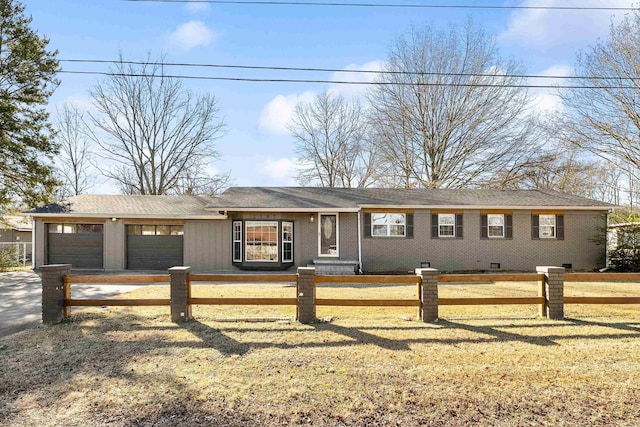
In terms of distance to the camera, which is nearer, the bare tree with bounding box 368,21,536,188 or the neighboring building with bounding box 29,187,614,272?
the neighboring building with bounding box 29,187,614,272

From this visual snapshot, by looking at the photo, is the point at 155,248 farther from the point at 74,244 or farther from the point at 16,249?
the point at 16,249

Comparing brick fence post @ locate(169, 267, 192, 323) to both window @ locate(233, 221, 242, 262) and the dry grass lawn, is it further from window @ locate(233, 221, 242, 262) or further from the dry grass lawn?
window @ locate(233, 221, 242, 262)

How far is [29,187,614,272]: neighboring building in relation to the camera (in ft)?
52.5

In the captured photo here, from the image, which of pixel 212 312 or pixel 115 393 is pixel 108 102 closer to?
pixel 212 312

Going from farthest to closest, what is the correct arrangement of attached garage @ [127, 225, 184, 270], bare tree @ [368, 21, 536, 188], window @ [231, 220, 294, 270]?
1. bare tree @ [368, 21, 536, 188]
2. attached garage @ [127, 225, 184, 270]
3. window @ [231, 220, 294, 270]

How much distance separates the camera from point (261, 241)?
16047 millimetres

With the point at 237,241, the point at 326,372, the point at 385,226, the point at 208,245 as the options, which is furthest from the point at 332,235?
the point at 326,372

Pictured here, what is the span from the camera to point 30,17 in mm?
17797

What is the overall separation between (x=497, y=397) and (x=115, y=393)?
3793mm

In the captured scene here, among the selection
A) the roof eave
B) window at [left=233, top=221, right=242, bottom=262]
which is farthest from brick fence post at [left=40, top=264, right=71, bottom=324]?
window at [left=233, top=221, right=242, bottom=262]

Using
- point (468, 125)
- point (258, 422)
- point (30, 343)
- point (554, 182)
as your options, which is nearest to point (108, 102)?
point (468, 125)

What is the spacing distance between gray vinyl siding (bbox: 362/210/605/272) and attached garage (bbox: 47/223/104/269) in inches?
435

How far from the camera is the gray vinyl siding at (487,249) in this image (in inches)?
632

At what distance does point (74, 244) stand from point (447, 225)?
1552 cm
